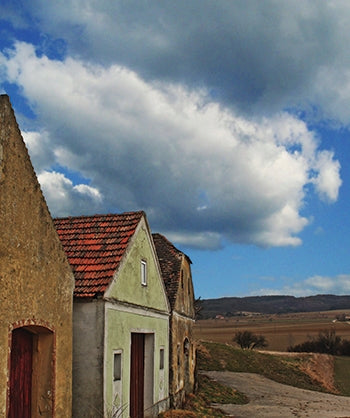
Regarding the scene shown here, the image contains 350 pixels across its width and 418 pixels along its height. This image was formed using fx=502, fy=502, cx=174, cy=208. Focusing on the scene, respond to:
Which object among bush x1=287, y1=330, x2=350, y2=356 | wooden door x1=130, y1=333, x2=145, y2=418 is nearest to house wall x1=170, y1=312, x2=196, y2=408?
wooden door x1=130, y1=333, x2=145, y2=418

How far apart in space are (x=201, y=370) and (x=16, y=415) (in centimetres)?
2596

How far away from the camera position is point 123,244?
44.0 ft

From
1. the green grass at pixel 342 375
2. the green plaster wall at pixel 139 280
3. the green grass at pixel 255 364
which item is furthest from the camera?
the green grass at pixel 342 375

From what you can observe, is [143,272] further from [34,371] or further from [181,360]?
[181,360]

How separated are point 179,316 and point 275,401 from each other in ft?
28.1

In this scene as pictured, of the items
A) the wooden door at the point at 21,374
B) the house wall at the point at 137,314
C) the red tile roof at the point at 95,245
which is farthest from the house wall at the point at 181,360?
the wooden door at the point at 21,374

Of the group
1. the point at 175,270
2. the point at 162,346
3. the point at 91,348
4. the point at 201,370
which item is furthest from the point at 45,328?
the point at 201,370

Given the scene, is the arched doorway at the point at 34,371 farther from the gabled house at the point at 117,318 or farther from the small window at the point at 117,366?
the small window at the point at 117,366

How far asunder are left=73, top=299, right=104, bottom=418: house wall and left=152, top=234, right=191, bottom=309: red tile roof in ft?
23.9

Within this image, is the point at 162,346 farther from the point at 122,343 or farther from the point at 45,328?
the point at 45,328

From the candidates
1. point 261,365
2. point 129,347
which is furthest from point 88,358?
point 261,365

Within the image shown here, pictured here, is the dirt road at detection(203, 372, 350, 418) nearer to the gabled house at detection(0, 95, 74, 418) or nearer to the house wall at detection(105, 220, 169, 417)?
the house wall at detection(105, 220, 169, 417)

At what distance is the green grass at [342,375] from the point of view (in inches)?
1407

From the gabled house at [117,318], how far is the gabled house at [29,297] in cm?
103
